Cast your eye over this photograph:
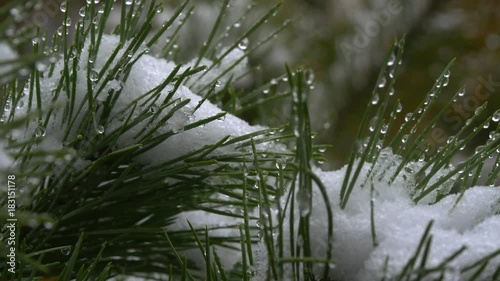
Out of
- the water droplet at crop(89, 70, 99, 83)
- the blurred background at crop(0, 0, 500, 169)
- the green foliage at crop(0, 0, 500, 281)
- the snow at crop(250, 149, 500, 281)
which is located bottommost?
the snow at crop(250, 149, 500, 281)

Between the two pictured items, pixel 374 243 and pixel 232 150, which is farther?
pixel 232 150

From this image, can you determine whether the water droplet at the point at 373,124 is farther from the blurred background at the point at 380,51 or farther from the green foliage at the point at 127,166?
the blurred background at the point at 380,51

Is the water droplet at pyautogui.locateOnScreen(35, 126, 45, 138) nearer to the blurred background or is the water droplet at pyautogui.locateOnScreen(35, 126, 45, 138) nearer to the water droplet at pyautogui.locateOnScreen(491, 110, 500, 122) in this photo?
the water droplet at pyautogui.locateOnScreen(491, 110, 500, 122)

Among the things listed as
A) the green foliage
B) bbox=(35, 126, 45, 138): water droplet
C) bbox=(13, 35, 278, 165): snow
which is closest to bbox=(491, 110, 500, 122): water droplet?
the green foliage

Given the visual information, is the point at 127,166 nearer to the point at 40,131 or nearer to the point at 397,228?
the point at 40,131

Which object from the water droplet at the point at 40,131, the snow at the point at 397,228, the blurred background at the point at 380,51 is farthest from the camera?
the blurred background at the point at 380,51

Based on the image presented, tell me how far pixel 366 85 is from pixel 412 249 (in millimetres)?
1418

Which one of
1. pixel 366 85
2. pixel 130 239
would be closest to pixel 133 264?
pixel 130 239

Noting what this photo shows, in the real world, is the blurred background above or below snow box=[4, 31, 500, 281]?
above

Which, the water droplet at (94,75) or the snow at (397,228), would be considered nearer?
the snow at (397,228)

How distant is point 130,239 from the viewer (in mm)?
496

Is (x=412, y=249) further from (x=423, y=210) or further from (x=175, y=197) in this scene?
(x=175, y=197)

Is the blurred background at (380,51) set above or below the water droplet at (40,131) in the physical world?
above

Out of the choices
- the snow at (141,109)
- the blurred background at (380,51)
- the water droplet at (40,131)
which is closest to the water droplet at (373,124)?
the snow at (141,109)
